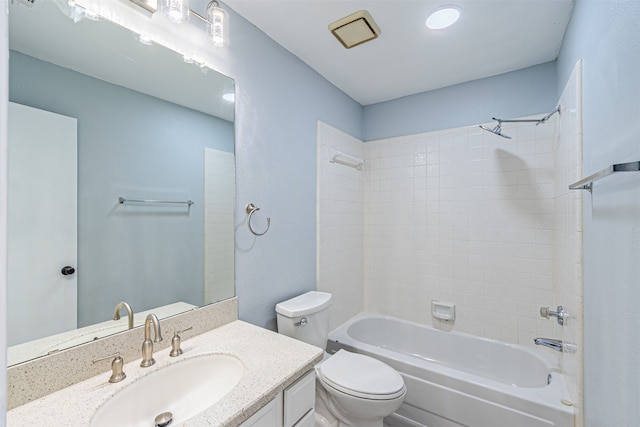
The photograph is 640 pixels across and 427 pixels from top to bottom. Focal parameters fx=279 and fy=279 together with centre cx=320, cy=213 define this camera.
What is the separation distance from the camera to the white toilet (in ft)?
4.81

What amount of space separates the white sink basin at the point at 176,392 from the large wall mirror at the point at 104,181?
9.7 inches

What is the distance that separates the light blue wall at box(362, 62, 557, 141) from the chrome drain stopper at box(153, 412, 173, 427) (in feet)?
8.28

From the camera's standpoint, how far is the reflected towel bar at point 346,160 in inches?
90.2

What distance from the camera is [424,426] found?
179 centimetres

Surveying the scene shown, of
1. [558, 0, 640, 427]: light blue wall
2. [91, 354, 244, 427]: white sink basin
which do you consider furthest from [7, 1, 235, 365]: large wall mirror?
[558, 0, 640, 427]: light blue wall

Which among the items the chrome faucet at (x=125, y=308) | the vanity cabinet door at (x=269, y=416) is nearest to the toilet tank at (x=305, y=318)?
the vanity cabinet door at (x=269, y=416)

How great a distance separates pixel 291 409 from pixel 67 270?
923 mm

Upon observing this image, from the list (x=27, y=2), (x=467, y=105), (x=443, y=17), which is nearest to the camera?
(x=27, y=2)

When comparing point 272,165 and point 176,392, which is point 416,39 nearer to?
point 272,165

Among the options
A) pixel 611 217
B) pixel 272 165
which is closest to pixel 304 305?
pixel 272 165

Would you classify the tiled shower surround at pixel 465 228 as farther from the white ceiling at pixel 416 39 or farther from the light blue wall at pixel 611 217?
the light blue wall at pixel 611 217

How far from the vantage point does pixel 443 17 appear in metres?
1.55

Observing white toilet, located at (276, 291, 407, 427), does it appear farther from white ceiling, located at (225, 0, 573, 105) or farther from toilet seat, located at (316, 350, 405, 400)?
white ceiling, located at (225, 0, 573, 105)

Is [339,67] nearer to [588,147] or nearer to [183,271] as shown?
[588,147]
